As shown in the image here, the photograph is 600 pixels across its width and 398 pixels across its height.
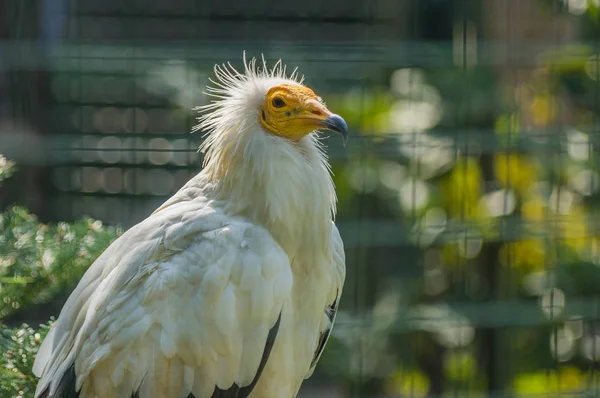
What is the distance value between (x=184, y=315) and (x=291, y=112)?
2.16 feet

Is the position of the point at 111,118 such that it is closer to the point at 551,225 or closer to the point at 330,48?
the point at 330,48

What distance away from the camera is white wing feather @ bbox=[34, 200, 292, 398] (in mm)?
2393

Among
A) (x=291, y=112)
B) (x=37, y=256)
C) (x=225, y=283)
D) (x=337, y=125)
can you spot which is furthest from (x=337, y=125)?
(x=37, y=256)

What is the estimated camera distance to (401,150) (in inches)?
170

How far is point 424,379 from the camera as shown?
4977 millimetres

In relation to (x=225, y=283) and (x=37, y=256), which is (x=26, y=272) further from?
(x=225, y=283)

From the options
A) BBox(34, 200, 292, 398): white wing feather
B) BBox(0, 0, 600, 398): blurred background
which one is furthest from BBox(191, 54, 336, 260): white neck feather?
BBox(0, 0, 600, 398): blurred background

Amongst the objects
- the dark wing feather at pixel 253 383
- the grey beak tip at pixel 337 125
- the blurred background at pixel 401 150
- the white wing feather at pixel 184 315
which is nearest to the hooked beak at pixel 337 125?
the grey beak tip at pixel 337 125

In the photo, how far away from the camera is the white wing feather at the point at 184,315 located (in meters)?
2.39

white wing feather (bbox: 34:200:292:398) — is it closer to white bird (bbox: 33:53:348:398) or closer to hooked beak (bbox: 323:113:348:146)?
white bird (bbox: 33:53:348:398)

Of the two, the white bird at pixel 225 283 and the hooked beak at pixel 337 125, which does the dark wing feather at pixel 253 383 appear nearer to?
the white bird at pixel 225 283

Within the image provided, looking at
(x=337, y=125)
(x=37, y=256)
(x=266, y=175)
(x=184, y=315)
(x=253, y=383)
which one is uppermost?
(x=337, y=125)

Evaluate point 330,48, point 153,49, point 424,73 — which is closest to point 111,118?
point 153,49

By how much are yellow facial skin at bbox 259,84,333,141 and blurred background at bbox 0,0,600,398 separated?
119 cm
